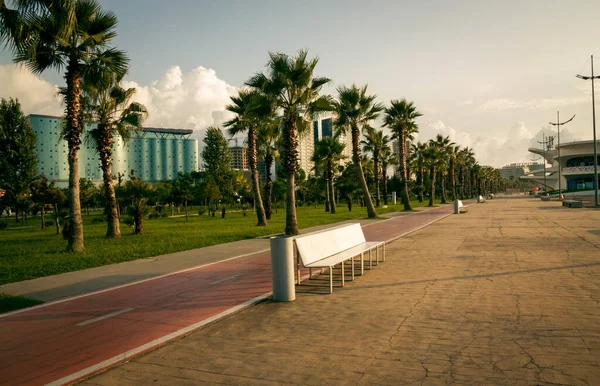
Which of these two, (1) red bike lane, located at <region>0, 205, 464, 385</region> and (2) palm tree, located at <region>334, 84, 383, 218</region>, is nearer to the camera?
(1) red bike lane, located at <region>0, 205, 464, 385</region>

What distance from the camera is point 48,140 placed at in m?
138

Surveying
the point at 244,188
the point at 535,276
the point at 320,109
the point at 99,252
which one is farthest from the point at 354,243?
the point at 244,188

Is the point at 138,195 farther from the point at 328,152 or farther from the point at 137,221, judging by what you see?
the point at 328,152

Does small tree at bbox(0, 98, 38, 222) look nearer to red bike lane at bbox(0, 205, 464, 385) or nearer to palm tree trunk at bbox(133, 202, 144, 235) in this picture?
palm tree trunk at bbox(133, 202, 144, 235)

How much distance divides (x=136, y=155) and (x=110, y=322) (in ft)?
561

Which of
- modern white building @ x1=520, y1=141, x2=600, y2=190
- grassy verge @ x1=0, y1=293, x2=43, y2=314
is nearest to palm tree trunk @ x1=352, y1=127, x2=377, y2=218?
grassy verge @ x1=0, y1=293, x2=43, y2=314

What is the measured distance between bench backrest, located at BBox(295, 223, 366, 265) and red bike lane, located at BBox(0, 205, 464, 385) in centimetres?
105

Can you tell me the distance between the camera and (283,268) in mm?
7117

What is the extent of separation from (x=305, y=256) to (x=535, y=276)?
482 cm

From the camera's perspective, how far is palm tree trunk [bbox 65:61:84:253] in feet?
48.3

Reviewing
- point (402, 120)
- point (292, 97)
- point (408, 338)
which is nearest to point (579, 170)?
point (402, 120)

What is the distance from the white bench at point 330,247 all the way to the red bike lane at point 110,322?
1028mm

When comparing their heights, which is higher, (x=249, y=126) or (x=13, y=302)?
(x=249, y=126)

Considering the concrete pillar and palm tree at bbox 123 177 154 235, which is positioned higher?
palm tree at bbox 123 177 154 235
